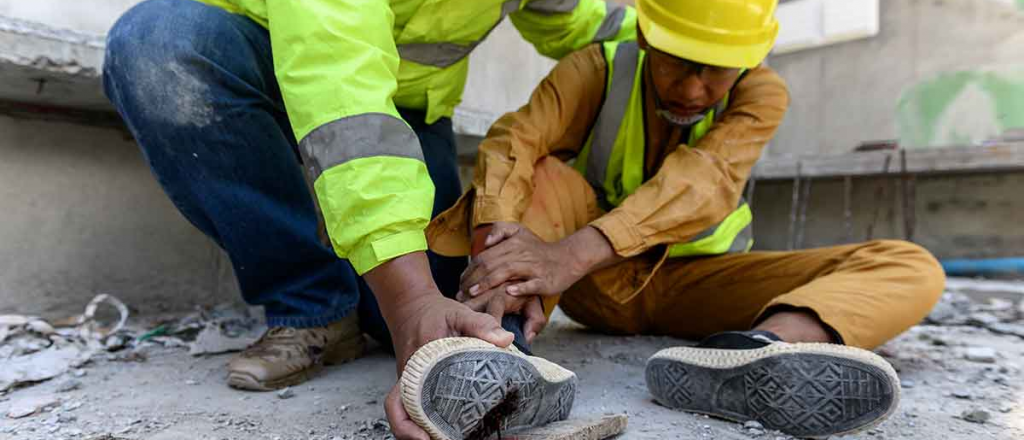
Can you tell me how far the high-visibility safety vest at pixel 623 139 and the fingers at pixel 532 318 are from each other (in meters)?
0.56

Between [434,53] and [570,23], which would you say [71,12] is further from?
[570,23]

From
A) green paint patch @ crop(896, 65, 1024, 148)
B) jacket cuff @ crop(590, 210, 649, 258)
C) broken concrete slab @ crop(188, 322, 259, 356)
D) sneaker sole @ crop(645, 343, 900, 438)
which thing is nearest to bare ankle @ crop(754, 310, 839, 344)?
sneaker sole @ crop(645, 343, 900, 438)

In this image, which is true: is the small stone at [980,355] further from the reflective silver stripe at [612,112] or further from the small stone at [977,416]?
the reflective silver stripe at [612,112]

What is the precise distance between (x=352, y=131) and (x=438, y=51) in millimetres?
685

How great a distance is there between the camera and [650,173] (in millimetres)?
1842

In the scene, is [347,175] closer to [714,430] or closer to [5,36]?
[714,430]

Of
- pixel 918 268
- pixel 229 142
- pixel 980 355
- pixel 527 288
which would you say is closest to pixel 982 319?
pixel 980 355

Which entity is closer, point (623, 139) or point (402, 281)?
point (402, 281)

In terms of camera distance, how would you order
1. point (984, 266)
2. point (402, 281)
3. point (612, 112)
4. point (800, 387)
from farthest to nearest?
1. point (984, 266)
2. point (612, 112)
3. point (800, 387)
4. point (402, 281)

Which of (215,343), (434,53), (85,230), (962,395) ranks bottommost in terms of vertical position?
(215,343)

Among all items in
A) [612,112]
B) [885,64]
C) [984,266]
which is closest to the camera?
[612,112]

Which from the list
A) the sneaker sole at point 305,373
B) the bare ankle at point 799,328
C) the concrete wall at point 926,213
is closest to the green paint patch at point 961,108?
the concrete wall at point 926,213

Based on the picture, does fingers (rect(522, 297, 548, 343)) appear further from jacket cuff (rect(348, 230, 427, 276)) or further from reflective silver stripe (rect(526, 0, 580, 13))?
reflective silver stripe (rect(526, 0, 580, 13))

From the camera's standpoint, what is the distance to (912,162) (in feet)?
11.1
